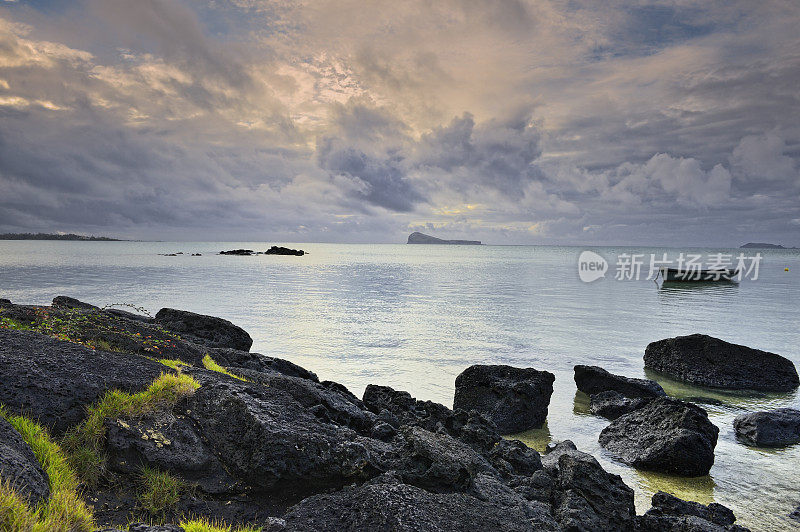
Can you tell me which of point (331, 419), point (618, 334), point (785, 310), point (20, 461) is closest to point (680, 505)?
point (331, 419)

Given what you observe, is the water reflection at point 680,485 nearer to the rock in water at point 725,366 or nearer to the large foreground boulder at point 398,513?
the large foreground boulder at point 398,513

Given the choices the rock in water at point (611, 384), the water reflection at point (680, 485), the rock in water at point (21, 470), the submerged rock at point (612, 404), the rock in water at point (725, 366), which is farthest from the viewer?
the rock in water at point (725, 366)

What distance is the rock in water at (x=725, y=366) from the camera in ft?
59.2

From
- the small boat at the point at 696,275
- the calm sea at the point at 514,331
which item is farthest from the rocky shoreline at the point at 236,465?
the small boat at the point at 696,275

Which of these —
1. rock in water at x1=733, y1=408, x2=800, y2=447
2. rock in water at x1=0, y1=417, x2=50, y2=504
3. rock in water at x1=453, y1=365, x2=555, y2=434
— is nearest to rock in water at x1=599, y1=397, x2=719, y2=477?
rock in water at x1=453, y1=365, x2=555, y2=434

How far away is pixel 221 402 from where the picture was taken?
667 cm

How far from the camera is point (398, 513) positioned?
4.74 metres

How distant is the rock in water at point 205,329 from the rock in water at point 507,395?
368 inches

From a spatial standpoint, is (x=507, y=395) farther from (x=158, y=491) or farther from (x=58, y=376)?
(x=58, y=376)

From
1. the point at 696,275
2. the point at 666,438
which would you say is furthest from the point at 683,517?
the point at 696,275

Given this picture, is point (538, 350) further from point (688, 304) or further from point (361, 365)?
point (688, 304)

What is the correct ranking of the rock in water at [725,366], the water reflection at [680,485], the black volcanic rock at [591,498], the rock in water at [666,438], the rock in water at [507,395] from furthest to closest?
the rock in water at [725,366] → the rock in water at [507,395] → the rock in water at [666,438] → the water reflection at [680,485] → the black volcanic rock at [591,498]

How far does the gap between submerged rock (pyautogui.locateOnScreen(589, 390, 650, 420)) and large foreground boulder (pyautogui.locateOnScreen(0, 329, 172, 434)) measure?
43.0 feet

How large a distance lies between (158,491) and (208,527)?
3.94ft
